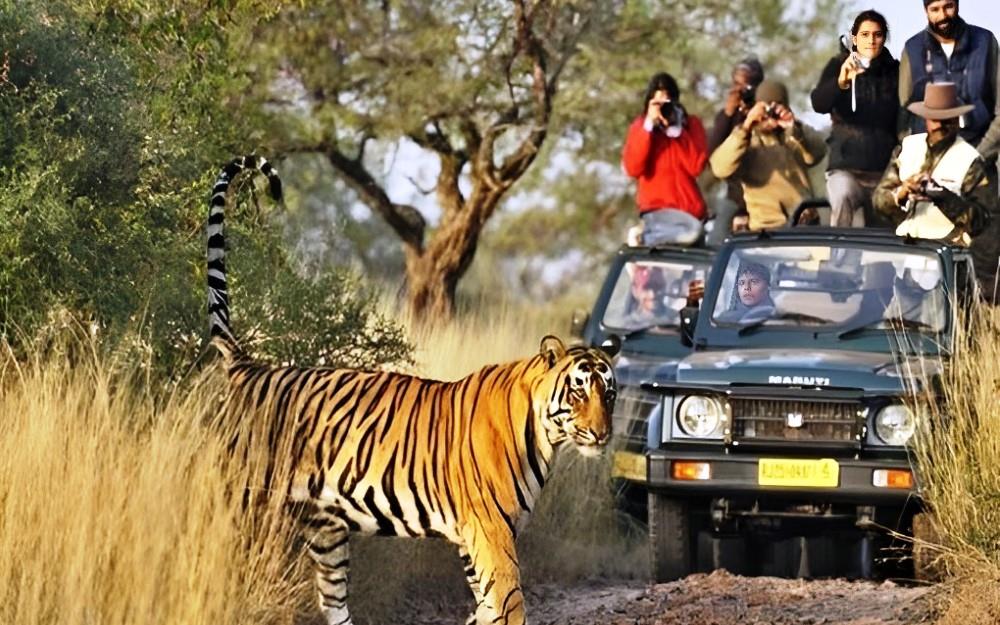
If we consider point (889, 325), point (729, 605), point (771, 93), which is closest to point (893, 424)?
point (889, 325)

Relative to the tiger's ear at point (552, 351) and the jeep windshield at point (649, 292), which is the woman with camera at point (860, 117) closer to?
the jeep windshield at point (649, 292)

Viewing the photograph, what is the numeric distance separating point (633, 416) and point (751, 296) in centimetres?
94

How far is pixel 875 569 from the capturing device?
461 inches

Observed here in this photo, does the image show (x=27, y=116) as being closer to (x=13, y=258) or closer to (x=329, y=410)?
(x=13, y=258)

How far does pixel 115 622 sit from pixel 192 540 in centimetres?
52

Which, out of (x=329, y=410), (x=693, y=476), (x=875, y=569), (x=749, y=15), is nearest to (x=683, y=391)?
(x=693, y=476)

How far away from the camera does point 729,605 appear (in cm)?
1073

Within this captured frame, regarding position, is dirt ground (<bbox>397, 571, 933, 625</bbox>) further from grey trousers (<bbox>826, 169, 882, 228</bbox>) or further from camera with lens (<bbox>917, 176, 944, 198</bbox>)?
grey trousers (<bbox>826, 169, 882, 228</bbox>)

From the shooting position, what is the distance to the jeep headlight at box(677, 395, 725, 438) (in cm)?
1146

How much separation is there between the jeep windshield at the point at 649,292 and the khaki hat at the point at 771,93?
4.18 ft

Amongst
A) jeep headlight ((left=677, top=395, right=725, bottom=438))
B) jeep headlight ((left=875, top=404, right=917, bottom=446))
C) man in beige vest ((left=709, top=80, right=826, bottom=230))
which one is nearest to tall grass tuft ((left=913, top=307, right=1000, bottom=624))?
jeep headlight ((left=875, top=404, right=917, bottom=446))

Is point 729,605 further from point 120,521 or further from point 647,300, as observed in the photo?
point 647,300

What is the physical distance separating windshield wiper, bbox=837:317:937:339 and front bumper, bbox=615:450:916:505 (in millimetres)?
1197

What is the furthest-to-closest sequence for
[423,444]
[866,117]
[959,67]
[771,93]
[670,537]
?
1. [771,93]
2. [866,117]
3. [959,67]
4. [670,537]
5. [423,444]
